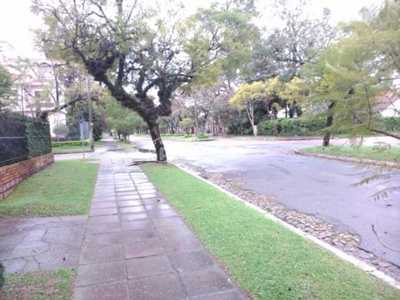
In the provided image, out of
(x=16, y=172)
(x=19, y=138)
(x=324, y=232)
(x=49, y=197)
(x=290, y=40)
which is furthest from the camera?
(x=290, y=40)

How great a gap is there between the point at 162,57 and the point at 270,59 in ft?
71.7

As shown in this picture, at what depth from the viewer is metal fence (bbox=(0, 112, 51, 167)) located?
24.2 feet

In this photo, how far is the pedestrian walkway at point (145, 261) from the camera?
111 inches

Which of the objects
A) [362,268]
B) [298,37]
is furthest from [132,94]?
[298,37]

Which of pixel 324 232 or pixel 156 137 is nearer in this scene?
pixel 324 232

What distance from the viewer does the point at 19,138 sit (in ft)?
28.2

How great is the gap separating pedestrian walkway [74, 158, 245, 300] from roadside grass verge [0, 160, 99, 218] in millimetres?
539

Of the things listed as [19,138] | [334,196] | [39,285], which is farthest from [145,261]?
[19,138]

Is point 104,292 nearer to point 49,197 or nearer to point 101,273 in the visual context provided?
point 101,273

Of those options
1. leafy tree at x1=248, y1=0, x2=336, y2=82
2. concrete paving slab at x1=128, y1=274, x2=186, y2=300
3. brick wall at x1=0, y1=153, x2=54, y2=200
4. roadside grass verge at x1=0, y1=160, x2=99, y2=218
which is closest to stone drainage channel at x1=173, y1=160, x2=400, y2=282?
concrete paving slab at x1=128, y1=274, x2=186, y2=300

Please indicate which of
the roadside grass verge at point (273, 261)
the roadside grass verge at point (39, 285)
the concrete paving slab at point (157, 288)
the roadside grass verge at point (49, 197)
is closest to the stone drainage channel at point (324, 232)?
the roadside grass verge at point (273, 261)

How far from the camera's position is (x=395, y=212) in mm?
5406

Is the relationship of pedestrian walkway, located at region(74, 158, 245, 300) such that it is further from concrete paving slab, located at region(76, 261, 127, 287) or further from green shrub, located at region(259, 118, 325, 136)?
green shrub, located at region(259, 118, 325, 136)

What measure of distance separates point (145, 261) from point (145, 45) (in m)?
9.39
